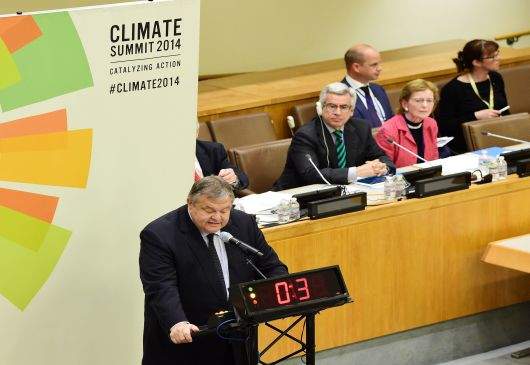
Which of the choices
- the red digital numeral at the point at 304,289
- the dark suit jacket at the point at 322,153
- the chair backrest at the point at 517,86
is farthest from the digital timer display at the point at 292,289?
the chair backrest at the point at 517,86

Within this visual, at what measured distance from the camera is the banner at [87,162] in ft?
14.0

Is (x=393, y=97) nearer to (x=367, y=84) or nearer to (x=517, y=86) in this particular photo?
(x=367, y=84)

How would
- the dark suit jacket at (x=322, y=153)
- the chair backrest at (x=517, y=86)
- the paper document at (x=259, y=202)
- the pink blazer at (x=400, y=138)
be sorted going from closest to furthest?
the paper document at (x=259, y=202) < the dark suit jacket at (x=322, y=153) < the pink blazer at (x=400, y=138) < the chair backrest at (x=517, y=86)

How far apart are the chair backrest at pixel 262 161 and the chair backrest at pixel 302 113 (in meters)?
0.79

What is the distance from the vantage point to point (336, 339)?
5547 mm

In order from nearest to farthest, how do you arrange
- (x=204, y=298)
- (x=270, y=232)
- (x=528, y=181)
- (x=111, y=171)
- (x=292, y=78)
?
1. (x=204, y=298)
2. (x=111, y=171)
3. (x=270, y=232)
4. (x=528, y=181)
5. (x=292, y=78)

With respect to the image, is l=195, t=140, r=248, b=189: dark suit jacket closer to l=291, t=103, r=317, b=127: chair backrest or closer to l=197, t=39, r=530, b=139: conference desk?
l=197, t=39, r=530, b=139: conference desk

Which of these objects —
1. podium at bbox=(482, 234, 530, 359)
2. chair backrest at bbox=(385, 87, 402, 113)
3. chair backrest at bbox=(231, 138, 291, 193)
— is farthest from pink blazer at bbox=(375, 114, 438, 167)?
chair backrest at bbox=(385, 87, 402, 113)

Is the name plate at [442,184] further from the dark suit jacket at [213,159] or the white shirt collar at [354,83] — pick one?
the white shirt collar at [354,83]

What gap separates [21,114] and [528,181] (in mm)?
2718

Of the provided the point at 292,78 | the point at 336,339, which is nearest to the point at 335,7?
the point at 292,78

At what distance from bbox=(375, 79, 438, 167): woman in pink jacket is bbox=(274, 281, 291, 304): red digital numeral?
271 centimetres

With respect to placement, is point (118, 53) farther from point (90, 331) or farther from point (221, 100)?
point (221, 100)

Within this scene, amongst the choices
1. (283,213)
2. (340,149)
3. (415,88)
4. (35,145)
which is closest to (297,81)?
(415,88)
